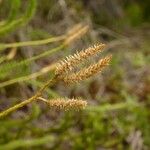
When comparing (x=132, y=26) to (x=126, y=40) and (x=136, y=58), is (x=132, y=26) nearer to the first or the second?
(x=126, y=40)

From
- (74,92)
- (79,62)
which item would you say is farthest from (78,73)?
(74,92)

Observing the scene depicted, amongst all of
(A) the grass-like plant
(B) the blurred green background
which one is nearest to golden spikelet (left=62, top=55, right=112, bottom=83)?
(A) the grass-like plant

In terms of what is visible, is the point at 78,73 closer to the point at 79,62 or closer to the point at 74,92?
the point at 79,62

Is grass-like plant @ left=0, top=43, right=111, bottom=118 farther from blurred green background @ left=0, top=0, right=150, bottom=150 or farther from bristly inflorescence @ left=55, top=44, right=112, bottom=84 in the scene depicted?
blurred green background @ left=0, top=0, right=150, bottom=150

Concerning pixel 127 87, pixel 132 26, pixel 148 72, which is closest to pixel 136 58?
pixel 148 72

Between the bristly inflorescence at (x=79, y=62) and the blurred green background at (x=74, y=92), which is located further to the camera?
the blurred green background at (x=74, y=92)

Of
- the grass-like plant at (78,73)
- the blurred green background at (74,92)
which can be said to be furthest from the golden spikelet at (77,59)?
the blurred green background at (74,92)

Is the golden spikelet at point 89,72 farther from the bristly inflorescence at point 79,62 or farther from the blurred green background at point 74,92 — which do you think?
the blurred green background at point 74,92

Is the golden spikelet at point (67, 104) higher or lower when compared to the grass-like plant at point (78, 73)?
lower
